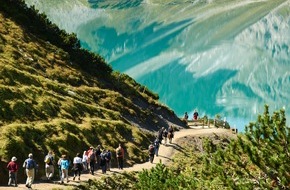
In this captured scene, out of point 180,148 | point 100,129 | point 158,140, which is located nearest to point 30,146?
point 100,129

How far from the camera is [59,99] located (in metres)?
61.2

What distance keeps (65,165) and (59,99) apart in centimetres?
2053

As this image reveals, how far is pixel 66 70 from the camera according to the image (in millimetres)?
77625

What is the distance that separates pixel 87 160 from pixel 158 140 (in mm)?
14988

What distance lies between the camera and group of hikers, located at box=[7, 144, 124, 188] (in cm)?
3854

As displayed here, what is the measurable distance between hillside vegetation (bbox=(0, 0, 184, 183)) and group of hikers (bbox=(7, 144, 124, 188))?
2404 millimetres

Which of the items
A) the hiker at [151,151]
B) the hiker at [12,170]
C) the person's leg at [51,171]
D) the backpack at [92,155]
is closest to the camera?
the hiker at [12,170]

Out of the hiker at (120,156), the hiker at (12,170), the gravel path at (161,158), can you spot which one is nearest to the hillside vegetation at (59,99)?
the hiker at (12,170)

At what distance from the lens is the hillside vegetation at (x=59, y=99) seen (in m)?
49.4

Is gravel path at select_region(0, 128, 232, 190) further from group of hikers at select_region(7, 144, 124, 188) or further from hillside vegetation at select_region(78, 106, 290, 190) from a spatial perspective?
hillside vegetation at select_region(78, 106, 290, 190)

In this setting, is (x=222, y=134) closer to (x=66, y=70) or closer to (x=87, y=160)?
(x=66, y=70)

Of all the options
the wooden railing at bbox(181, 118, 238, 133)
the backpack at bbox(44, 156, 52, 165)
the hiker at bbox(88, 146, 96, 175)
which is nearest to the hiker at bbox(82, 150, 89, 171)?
the hiker at bbox(88, 146, 96, 175)

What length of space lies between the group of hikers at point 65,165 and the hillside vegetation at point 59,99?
2404mm

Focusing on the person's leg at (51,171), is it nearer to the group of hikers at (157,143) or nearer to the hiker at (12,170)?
the hiker at (12,170)
